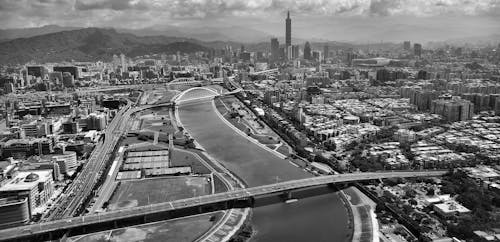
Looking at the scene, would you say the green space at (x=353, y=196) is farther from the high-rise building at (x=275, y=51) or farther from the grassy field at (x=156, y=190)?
the high-rise building at (x=275, y=51)

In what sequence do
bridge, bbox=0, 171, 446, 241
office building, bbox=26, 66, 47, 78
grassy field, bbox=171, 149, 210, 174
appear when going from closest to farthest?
bridge, bbox=0, 171, 446, 241, grassy field, bbox=171, 149, 210, 174, office building, bbox=26, 66, 47, 78

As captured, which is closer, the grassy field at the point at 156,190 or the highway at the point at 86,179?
the highway at the point at 86,179

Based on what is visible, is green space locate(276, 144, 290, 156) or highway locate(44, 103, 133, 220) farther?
green space locate(276, 144, 290, 156)

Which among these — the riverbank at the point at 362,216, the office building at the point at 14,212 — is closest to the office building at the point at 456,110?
the riverbank at the point at 362,216

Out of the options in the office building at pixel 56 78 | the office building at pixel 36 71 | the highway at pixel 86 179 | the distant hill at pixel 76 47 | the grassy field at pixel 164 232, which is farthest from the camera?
the distant hill at pixel 76 47

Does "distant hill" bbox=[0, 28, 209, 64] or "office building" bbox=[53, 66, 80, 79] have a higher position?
"distant hill" bbox=[0, 28, 209, 64]

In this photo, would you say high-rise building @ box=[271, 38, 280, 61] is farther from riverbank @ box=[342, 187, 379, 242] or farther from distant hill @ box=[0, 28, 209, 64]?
riverbank @ box=[342, 187, 379, 242]

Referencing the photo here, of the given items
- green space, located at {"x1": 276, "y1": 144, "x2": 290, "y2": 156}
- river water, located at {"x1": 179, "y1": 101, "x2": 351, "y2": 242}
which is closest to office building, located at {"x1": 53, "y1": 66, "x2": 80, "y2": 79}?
river water, located at {"x1": 179, "y1": 101, "x2": 351, "y2": 242}
